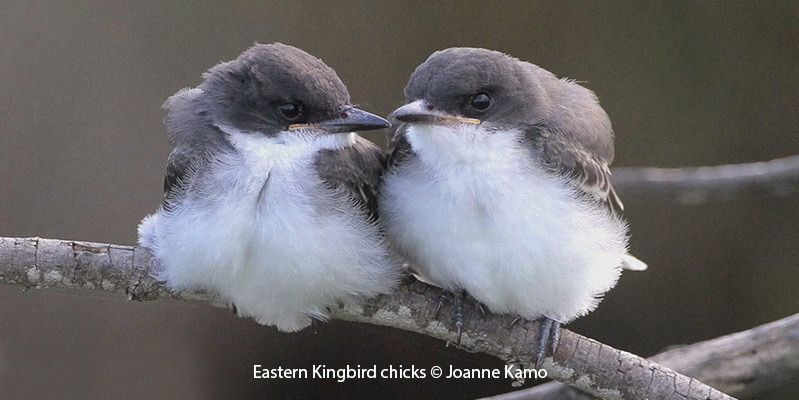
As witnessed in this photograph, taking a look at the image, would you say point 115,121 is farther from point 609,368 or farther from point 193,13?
point 609,368

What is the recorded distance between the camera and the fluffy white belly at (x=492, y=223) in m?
2.16

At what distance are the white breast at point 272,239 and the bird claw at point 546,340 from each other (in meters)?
0.38

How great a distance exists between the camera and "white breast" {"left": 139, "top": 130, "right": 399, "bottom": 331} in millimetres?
2070

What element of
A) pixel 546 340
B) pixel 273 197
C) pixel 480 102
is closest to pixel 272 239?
pixel 273 197

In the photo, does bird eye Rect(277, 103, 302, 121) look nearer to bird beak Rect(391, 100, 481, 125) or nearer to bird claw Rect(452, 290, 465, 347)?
bird beak Rect(391, 100, 481, 125)

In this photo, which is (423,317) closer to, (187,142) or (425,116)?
(425,116)

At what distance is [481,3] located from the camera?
12.3 feet

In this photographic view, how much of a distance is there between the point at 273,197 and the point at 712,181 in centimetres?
145

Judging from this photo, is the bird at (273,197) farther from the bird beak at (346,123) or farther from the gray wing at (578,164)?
the gray wing at (578,164)

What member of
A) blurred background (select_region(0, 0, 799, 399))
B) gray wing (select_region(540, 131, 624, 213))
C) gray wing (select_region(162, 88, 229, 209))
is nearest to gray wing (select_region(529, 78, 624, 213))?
gray wing (select_region(540, 131, 624, 213))

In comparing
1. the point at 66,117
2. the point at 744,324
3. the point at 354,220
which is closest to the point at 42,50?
the point at 66,117

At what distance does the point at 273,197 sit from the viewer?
6.81ft

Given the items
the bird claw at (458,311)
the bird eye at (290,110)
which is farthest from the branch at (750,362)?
the bird eye at (290,110)

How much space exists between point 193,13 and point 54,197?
80cm
